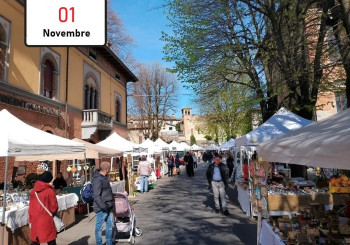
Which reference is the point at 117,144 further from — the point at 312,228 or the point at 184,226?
the point at 312,228

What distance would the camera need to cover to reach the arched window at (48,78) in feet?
52.7

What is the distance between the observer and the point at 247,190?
9.59 metres

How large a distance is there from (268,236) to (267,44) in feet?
28.8

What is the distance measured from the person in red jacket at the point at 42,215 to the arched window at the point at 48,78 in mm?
11883

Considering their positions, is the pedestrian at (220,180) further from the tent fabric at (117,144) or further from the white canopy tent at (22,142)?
the tent fabric at (117,144)

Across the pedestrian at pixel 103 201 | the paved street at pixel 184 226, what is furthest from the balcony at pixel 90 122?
the pedestrian at pixel 103 201

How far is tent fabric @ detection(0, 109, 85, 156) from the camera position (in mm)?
5820

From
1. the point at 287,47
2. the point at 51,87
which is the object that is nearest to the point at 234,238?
the point at 287,47

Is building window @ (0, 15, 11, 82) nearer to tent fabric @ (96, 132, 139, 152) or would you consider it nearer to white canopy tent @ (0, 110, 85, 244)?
tent fabric @ (96, 132, 139, 152)

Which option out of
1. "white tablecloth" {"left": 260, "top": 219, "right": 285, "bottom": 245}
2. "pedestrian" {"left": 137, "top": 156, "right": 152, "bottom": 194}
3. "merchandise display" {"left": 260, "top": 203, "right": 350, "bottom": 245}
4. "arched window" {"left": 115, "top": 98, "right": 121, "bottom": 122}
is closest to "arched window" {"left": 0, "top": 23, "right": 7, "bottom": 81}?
"pedestrian" {"left": 137, "top": 156, "right": 152, "bottom": 194}

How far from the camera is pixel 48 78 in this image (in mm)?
16422

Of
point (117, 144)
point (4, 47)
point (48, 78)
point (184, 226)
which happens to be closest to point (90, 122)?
point (48, 78)

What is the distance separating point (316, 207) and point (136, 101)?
36.3 m

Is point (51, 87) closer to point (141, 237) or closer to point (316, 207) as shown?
point (141, 237)
